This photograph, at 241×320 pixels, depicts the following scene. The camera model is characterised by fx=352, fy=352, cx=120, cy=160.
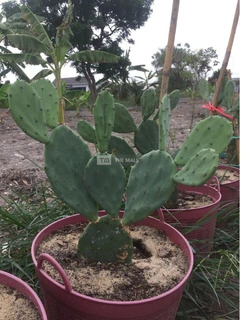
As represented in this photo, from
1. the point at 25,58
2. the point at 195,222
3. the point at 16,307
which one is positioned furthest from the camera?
the point at 25,58

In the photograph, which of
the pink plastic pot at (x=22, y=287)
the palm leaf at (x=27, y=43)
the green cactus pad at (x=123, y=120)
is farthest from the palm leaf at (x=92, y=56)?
the pink plastic pot at (x=22, y=287)

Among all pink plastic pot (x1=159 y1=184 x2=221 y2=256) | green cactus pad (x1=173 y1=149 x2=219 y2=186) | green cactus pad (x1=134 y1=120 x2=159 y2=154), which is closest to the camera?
green cactus pad (x1=173 y1=149 x2=219 y2=186)

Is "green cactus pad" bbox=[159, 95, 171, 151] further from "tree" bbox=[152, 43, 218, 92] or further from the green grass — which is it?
"tree" bbox=[152, 43, 218, 92]

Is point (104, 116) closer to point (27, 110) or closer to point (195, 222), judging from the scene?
point (27, 110)

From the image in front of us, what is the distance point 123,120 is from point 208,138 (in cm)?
49

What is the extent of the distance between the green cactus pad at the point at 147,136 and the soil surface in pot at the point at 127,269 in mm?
422

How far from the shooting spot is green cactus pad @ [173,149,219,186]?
891 millimetres

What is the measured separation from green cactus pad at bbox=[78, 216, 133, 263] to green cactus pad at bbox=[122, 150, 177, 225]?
0.04 m

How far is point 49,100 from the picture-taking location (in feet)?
3.71

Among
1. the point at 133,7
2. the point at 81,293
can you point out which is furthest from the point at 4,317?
the point at 133,7

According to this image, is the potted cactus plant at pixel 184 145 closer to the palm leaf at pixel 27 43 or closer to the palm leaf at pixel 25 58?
the palm leaf at pixel 27 43

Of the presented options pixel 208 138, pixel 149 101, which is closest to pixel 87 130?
pixel 149 101

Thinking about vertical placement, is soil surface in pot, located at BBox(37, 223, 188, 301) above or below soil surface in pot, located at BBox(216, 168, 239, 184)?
above

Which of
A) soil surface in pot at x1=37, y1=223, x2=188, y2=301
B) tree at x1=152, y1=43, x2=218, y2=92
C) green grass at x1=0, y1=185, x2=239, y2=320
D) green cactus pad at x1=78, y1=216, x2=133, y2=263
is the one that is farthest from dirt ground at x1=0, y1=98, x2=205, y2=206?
tree at x1=152, y1=43, x2=218, y2=92
